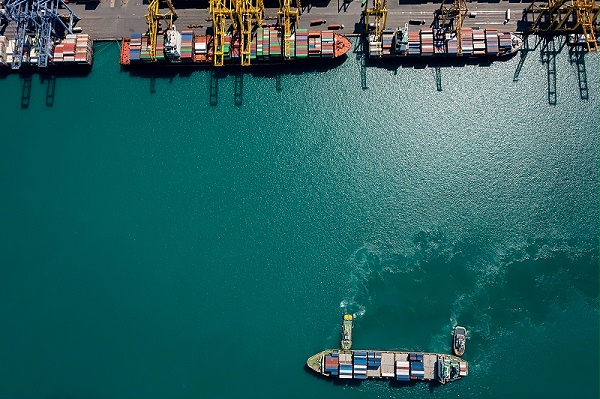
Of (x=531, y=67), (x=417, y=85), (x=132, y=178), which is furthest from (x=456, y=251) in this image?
(x=132, y=178)

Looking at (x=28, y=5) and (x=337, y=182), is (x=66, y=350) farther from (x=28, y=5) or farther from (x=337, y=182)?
(x=28, y=5)

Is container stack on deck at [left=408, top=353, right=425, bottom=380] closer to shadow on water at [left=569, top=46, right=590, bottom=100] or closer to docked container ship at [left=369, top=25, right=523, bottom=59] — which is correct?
docked container ship at [left=369, top=25, right=523, bottom=59]

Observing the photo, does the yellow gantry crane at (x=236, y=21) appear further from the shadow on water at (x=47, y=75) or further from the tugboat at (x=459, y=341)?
the tugboat at (x=459, y=341)

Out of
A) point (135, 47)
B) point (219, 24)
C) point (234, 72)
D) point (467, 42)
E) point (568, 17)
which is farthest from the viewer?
point (234, 72)

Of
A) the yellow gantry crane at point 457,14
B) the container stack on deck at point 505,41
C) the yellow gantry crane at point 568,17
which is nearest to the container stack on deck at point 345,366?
the yellow gantry crane at point 457,14

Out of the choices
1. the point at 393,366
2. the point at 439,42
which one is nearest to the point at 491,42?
the point at 439,42

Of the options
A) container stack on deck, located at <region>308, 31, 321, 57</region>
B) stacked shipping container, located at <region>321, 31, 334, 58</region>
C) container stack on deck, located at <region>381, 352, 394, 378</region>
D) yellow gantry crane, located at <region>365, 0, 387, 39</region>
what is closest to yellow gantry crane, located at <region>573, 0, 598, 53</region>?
yellow gantry crane, located at <region>365, 0, 387, 39</region>

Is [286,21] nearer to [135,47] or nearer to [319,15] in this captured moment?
[319,15]
